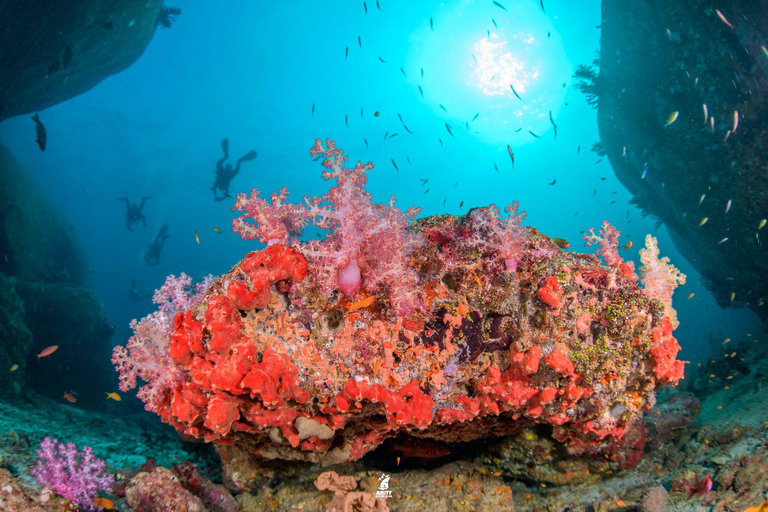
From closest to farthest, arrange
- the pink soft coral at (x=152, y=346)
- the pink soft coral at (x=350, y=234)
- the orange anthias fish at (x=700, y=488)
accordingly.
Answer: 1. the pink soft coral at (x=350, y=234)
2. the orange anthias fish at (x=700, y=488)
3. the pink soft coral at (x=152, y=346)

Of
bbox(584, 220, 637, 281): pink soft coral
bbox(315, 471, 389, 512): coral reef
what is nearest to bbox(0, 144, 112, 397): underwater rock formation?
bbox(315, 471, 389, 512): coral reef

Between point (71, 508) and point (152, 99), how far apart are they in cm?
7424

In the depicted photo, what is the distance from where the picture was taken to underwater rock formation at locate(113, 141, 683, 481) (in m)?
2.68

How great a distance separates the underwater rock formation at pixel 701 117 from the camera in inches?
354

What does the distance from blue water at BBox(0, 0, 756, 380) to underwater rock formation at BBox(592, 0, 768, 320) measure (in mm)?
25642

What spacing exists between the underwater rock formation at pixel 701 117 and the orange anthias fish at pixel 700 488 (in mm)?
8215

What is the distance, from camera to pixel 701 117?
10.6 metres

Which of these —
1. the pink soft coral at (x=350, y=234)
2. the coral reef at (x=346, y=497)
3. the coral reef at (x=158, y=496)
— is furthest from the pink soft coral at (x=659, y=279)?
the coral reef at (x=158, y=496)

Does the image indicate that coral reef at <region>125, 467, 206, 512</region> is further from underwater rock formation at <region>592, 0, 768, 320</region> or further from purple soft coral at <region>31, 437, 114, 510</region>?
underwater rock formation at <region>592, 0, 768, 320</region>

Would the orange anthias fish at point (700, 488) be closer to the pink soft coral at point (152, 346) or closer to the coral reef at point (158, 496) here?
the coral reef at point (158, 496)

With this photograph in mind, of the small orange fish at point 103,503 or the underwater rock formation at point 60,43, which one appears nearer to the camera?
the small orange fish at point 103,503

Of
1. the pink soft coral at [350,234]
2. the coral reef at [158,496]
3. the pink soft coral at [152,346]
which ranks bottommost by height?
the coral reef at [158,496]

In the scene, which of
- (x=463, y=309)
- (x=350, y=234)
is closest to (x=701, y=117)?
(x=463, y=309)

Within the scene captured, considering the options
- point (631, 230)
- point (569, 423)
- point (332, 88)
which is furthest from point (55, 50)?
point (631, 230)
